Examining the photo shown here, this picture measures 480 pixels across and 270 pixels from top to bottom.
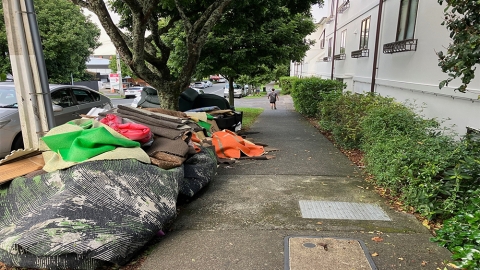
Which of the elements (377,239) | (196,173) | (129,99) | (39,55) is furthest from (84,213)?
(129,99)

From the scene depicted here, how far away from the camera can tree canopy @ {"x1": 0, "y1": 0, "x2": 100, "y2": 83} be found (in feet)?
70.1

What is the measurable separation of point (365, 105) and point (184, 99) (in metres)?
4.93

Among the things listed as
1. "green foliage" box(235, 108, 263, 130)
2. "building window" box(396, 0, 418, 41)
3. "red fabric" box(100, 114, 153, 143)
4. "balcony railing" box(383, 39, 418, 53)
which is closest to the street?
"green foliage" box(235, 108, 263, 130)

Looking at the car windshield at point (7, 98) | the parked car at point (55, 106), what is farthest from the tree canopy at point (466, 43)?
the car windshield at point (7, 98)

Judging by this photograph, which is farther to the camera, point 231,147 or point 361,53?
point 361,53

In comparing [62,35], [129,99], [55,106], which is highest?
[62,35]

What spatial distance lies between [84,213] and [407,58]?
779cm

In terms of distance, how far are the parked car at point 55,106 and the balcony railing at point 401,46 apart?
7.83m

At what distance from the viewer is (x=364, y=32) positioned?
1194cm

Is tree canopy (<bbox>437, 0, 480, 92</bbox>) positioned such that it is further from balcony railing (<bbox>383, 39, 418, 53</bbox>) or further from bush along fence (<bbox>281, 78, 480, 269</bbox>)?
balcony railing (<bbox>383, 39, 418, 53</bbox>)

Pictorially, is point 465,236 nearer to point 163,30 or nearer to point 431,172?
point 431,172

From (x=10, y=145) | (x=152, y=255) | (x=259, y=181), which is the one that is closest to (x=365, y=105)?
(x=259, y=181)

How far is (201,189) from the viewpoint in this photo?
4.66 meters

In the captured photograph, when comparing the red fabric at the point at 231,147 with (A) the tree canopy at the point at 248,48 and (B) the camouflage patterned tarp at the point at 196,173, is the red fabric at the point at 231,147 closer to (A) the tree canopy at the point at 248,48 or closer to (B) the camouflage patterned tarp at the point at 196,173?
(B) the camouflage patterned tarp at the point at 196,173
